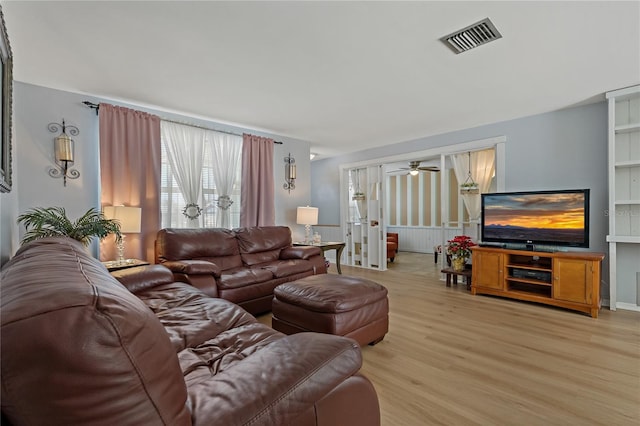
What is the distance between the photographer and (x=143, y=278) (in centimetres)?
244

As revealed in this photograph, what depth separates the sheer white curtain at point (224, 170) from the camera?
14.3 ft

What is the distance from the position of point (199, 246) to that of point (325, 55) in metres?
2.45

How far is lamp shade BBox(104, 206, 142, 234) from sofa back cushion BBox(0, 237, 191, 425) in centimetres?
275

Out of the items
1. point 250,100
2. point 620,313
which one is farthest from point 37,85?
point 620,313

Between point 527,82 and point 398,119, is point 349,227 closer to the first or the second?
point 398,119

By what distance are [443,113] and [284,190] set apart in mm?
2744

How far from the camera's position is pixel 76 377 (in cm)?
53

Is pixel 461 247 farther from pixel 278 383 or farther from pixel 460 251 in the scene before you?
pixel 278 383

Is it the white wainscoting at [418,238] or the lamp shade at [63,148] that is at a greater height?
the lamp shade at [63,148]

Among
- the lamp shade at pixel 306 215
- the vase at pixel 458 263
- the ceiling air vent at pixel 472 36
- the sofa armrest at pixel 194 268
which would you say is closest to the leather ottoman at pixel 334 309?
the sofa armrest at pixel 194 268

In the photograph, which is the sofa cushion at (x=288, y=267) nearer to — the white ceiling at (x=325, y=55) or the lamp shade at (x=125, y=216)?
the lamp shade at (x=125, y=216)

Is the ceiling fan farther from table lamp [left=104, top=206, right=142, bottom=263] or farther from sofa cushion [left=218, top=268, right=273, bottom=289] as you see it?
table lamp [left=104, top=206, right=142, bottom=263]

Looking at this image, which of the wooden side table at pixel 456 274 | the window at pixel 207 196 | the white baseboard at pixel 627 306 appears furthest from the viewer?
the wooden side table at pixel 456 274

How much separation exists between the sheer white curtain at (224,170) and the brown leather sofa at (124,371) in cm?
324
